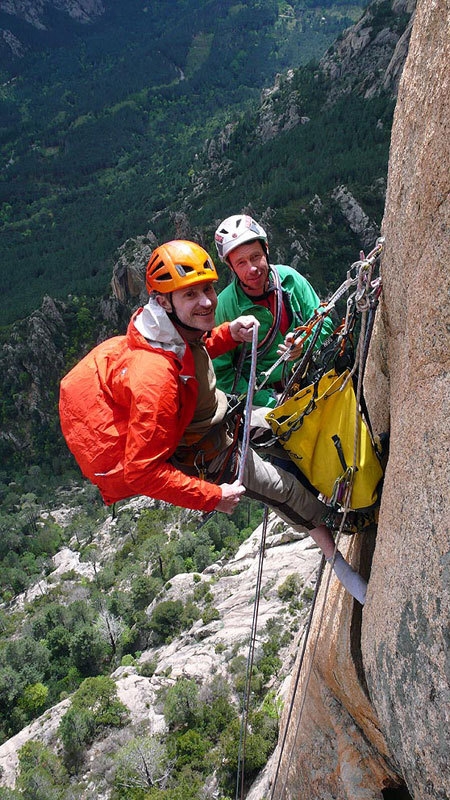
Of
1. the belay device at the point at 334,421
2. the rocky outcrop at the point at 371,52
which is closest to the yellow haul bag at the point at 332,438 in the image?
the belay device at the point at 334,421

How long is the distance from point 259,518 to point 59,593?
54.0 feet

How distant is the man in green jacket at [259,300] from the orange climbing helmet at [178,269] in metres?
0.67

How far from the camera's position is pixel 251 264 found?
14.3 ft

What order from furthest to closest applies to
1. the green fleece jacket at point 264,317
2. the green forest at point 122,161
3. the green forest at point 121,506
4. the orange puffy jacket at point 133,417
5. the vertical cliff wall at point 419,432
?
the green forest at point 122,161 < the green forest at point 121,506 < the green fleece jacket at point 264,317 < the orange puffy jacket at point 133,417 < the vertical cliff wall at point 419,432

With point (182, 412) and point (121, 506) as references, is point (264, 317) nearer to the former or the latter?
point (182, 412)

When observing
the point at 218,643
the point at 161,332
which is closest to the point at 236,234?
the point at 161,332

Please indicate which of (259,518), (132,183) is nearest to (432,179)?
(259,518)

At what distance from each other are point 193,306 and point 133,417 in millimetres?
973

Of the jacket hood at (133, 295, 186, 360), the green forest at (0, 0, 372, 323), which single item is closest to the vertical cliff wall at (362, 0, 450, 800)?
the jacket hood at (133, 295, 186, 360)

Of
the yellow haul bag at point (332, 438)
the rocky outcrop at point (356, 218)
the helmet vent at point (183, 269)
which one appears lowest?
the rocky outcrop at point (356, 218)

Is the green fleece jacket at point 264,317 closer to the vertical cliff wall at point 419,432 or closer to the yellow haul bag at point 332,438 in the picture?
the yellow haul bag at point 332,438

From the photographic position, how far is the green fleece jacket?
15.1 ft

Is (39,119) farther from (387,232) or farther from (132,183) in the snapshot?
(387,232)

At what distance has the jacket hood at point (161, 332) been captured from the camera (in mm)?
3447
